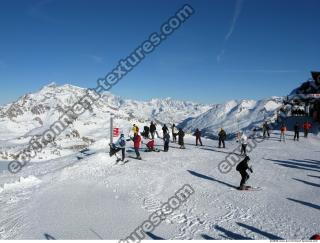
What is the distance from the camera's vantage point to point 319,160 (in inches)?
1094

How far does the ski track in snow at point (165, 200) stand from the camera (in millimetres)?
14242

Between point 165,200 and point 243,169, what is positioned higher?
point 243,169

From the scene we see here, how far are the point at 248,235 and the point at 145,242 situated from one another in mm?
4034

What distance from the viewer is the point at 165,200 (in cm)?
1800

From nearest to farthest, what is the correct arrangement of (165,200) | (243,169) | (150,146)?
(165,200) < (243,169) < (150,146)

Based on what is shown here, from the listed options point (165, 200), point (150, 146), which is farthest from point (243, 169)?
point (150, 146)

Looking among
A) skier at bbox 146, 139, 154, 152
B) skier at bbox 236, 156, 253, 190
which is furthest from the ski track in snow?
skier at bbox 146, 139, 154, 152

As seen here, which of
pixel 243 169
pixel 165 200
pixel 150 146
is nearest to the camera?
pixel 165 200

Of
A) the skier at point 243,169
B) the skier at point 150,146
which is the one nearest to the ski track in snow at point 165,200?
the skier at point 243,169

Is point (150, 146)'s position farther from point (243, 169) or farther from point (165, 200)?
point (243, 169)

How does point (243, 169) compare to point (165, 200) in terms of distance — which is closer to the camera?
point (165, 200)

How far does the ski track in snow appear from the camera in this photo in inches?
561

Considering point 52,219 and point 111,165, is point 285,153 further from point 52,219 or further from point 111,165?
point 52,219

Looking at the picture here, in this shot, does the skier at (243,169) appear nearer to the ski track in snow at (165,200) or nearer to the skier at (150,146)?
the ski track in snow at (165,200)
